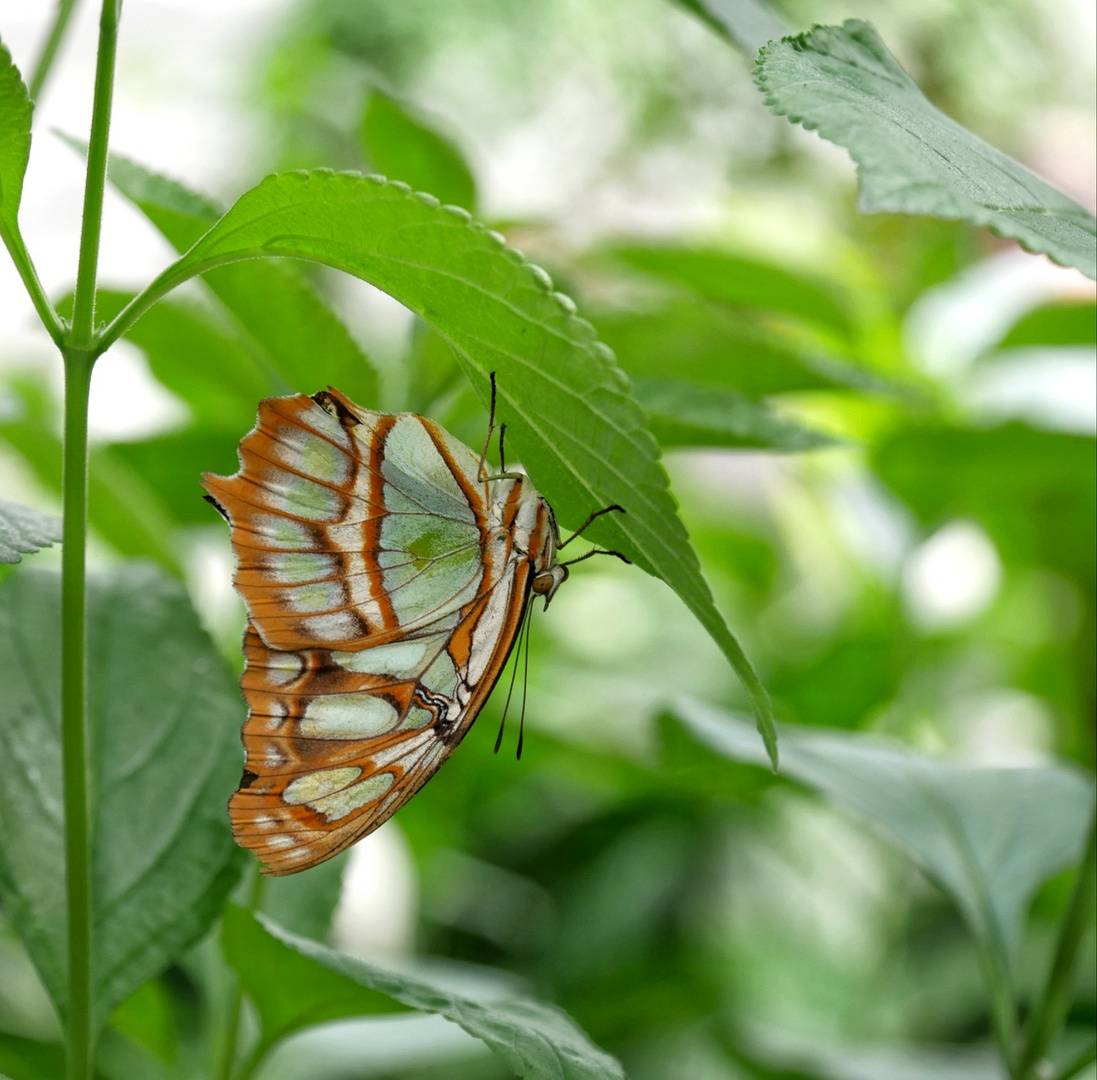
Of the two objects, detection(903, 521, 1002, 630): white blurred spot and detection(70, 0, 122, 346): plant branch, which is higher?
detection(70, 0, 122, 346): plant branch

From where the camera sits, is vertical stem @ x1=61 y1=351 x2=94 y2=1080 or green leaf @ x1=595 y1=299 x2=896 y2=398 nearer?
vertical stem @ x1=61 y1=351 x2=94 y2=1080

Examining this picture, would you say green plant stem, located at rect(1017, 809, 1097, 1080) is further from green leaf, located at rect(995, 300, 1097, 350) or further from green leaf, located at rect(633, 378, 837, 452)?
green leaf, located at rect(995, 300, 1097, 350)

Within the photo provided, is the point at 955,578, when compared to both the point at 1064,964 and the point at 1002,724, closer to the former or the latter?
the point at 1002,724

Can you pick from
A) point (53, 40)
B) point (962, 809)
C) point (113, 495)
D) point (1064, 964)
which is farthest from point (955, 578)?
point (53, 40)

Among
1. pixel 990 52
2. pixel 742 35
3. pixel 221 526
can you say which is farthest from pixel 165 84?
pixel 742 35

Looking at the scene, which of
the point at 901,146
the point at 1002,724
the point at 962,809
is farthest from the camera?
the point at 1002,724

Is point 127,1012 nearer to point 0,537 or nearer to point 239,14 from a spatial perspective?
point 0,537

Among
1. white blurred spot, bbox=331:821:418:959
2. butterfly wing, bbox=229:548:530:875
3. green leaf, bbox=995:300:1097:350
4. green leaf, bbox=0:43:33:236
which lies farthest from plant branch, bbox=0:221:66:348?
white blurred spot, bbox=331:821:418:959
